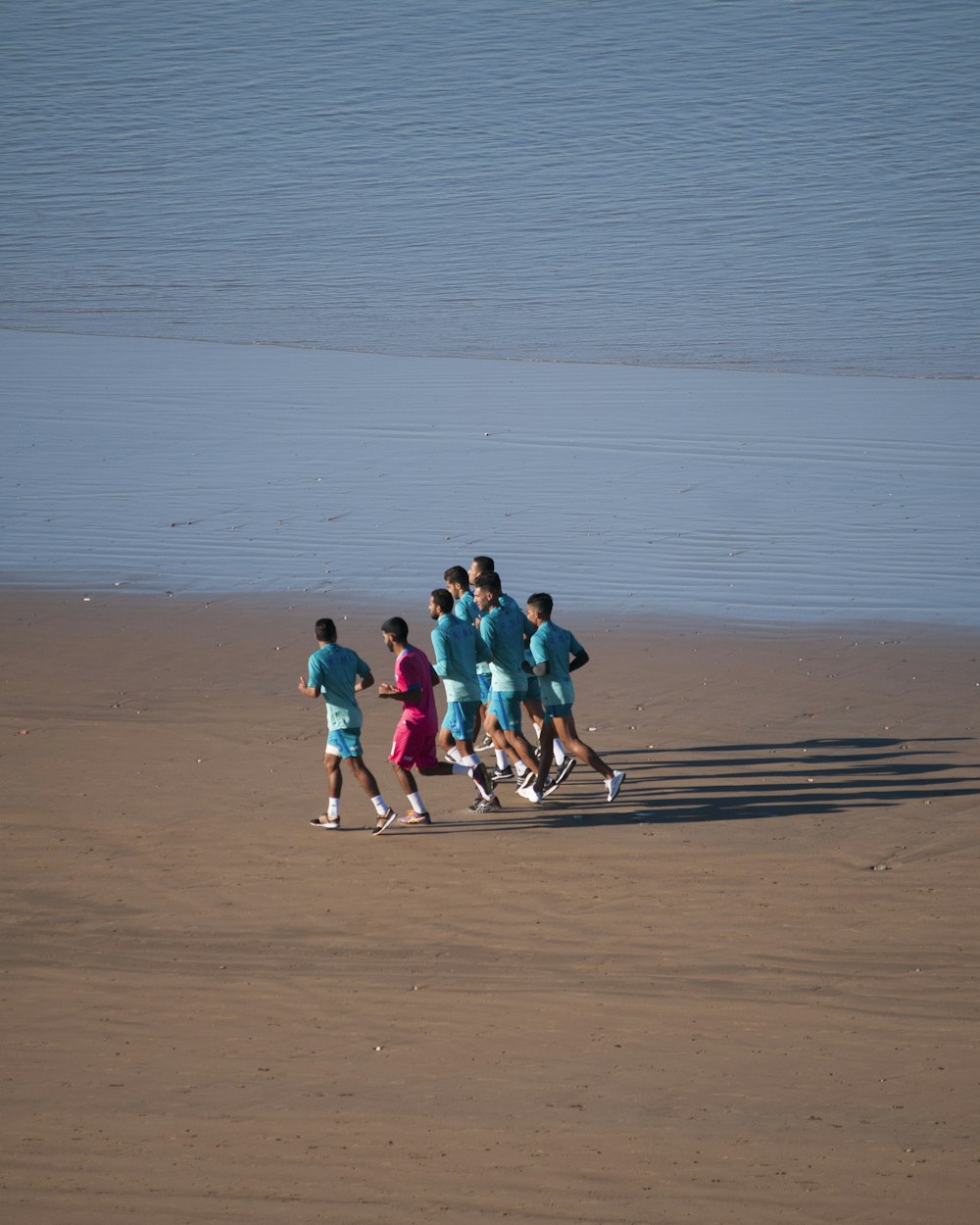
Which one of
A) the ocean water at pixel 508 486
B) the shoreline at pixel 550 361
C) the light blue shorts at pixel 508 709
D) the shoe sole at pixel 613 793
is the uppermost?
the shoreline at pixel 550 361

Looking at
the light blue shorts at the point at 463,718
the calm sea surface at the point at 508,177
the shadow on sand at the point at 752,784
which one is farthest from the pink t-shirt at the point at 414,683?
the calm sea surface at the point at 508,177

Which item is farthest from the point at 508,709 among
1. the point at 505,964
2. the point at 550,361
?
the point at 550,361

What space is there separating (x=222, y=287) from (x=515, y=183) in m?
15.9

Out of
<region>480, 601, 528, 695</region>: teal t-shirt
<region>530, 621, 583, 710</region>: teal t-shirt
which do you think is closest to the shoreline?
<region>480, 601, 528, 695</region>: teal t-shirt

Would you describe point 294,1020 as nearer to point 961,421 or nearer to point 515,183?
point 961,421

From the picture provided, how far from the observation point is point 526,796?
11.3 m

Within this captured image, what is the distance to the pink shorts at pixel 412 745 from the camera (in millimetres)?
10617

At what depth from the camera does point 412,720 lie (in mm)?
10609

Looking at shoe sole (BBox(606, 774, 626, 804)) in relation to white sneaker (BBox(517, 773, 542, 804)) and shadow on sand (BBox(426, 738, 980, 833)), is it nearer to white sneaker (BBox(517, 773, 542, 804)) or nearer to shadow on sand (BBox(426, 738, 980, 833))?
shadow on sand (BBox(426, 738, 980, 833))

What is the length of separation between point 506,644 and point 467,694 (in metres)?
0.41

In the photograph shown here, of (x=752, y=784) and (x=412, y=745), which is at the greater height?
(x=412, y=745)

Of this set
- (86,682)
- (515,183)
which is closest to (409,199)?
(515,183)

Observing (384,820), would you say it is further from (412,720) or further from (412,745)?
A: (412,720)

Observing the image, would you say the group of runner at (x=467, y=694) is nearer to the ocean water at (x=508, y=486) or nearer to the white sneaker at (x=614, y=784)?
the white sneaker at (x=614, y=784)
